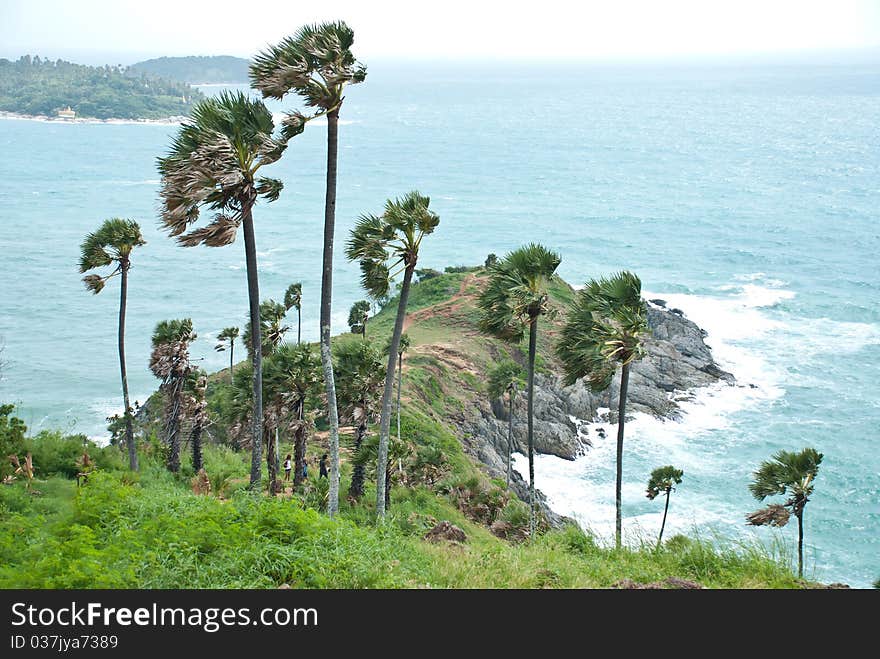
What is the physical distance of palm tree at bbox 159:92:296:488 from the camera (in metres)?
16.2

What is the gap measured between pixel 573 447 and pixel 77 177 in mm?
121351

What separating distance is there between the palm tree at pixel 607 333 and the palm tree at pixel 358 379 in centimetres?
704

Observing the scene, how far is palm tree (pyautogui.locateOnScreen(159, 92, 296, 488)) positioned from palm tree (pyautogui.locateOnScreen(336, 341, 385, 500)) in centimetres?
873

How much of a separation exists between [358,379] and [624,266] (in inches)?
2736

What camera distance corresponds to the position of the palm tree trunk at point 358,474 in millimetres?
26594

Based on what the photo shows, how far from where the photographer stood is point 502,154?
16875 centimetres

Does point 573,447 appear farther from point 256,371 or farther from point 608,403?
point 256,371

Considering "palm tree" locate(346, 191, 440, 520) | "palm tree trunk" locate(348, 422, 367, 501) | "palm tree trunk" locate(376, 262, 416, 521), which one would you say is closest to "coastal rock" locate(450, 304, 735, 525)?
"palm tree trunk" locate(348, 422, 367, 501)

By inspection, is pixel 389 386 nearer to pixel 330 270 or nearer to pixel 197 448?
pixel 330 270

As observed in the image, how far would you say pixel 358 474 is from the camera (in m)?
27.1

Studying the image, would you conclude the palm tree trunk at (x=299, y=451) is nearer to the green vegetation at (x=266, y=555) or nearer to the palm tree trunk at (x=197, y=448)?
the palm tree trunk at (x=197, y=448)

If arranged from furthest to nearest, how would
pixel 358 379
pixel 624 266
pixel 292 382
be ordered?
pixel 624 266, pixel 358 379, pixel 292 382

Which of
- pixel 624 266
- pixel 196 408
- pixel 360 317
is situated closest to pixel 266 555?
pixel 196 408

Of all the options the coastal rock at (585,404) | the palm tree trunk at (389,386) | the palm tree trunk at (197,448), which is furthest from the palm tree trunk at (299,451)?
the coastal rock at (585,404)
